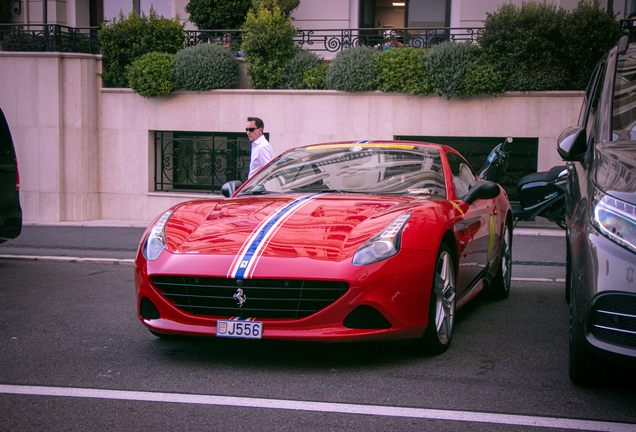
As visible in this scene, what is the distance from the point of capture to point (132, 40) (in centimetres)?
1484

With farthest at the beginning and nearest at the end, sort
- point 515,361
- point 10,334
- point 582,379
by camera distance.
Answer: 1. point 10,334
2. point 515,361
3. point 582,379

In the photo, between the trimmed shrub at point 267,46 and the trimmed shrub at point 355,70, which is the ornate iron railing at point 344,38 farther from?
the trimmed shrub at point 355,70

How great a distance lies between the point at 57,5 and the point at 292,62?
24.4 ft

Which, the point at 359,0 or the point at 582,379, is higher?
the point at 359,0

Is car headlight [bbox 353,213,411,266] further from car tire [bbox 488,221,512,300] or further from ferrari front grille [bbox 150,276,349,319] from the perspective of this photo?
car tire [bbox 488,221,512,300]

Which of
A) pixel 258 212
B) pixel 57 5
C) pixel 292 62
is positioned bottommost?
pixel 258 212

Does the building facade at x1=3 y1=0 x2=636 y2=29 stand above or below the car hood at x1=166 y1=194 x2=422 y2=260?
above

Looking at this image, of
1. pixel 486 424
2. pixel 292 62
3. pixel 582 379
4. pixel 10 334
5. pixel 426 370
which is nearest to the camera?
pixel 486 424

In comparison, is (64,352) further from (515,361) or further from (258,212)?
(515,361)

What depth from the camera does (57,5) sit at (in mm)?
17328

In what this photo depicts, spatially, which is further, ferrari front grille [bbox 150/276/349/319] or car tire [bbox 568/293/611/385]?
ferrari front grille [bbox 150/276/349/319]

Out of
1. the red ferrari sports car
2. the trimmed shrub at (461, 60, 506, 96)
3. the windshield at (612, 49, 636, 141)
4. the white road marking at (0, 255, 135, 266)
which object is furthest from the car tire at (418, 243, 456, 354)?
the trimmed shrub at (461, 60, 506, 96)

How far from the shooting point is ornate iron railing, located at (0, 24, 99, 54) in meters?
15.0

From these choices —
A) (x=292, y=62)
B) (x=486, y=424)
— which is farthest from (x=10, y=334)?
(x=292, y=62)
